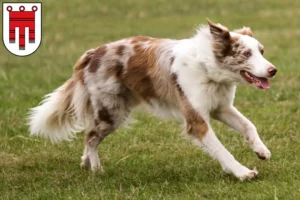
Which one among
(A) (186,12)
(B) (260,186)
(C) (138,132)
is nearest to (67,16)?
(A) (186,12)

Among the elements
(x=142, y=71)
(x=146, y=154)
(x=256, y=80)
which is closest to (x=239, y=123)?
(x=256, y=80)

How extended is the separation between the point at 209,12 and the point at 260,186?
17.2 m

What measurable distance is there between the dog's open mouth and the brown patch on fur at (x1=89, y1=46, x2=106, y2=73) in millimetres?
1549

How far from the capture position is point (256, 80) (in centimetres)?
666

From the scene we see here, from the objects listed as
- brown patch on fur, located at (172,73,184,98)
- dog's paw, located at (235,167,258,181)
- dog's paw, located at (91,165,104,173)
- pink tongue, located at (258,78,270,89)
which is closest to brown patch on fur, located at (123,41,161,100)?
brown patch on fur, located at (172,73,184,98)

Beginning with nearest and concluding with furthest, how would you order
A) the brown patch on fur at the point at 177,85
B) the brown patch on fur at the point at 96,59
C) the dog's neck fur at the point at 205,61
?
1. the dog's neck fur at the point at 205,61
2. the brown patch on fur at the point at 177,85
3. the brown patch on fur at the point at 96,59

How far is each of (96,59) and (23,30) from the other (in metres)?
2.15

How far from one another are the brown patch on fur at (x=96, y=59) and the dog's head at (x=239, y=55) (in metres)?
1.31

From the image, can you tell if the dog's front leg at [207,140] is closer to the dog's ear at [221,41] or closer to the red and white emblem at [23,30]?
the dog's ear at [221,41]

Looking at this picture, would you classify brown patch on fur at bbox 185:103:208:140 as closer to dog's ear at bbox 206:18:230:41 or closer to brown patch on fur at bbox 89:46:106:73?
dog's ear at bbox 206:18:230:41

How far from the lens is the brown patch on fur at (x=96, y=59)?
7613mm

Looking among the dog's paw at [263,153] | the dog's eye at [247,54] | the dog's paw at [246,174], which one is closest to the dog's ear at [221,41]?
the dog's eye at [247,54]

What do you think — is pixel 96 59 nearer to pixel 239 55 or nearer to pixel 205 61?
pixel 205 61

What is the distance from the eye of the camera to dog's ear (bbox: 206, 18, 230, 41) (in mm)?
6715
